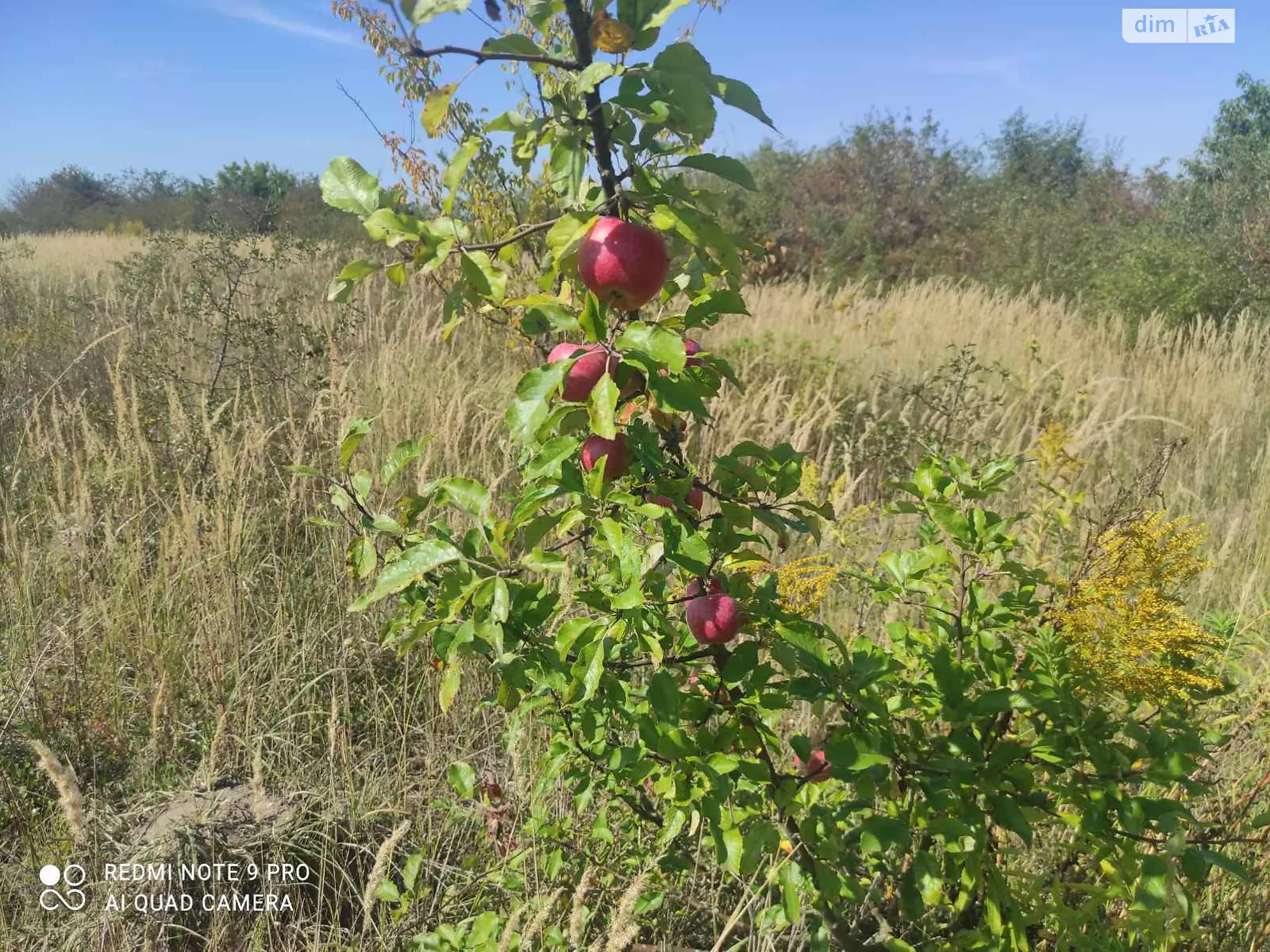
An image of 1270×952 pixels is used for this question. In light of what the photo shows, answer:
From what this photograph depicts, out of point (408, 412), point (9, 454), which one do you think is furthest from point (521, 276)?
point (9, 454)

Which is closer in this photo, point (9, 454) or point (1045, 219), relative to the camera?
point (9, 454)

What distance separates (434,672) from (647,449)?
1480 millimetres

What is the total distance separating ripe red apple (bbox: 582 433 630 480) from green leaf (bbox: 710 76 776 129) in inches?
15.6

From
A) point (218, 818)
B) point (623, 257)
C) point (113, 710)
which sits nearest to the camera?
point (623, 257)

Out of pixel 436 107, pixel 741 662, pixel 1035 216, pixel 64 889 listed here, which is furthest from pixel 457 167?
pixel 1035 216

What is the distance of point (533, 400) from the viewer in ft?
2.92

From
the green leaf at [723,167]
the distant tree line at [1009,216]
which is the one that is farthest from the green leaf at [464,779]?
the distant tree line at [1009,216]

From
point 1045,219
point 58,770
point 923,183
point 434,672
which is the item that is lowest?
point 434,672

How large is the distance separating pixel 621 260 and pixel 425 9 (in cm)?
32

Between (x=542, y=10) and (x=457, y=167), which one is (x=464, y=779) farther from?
(x=542, y=10)

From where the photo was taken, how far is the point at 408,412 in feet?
10.6

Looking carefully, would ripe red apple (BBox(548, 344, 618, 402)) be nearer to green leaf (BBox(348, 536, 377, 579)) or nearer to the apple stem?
the apple stem

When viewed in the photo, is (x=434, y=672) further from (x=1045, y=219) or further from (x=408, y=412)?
(x=1045, y=219)

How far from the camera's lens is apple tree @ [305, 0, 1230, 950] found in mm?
895
